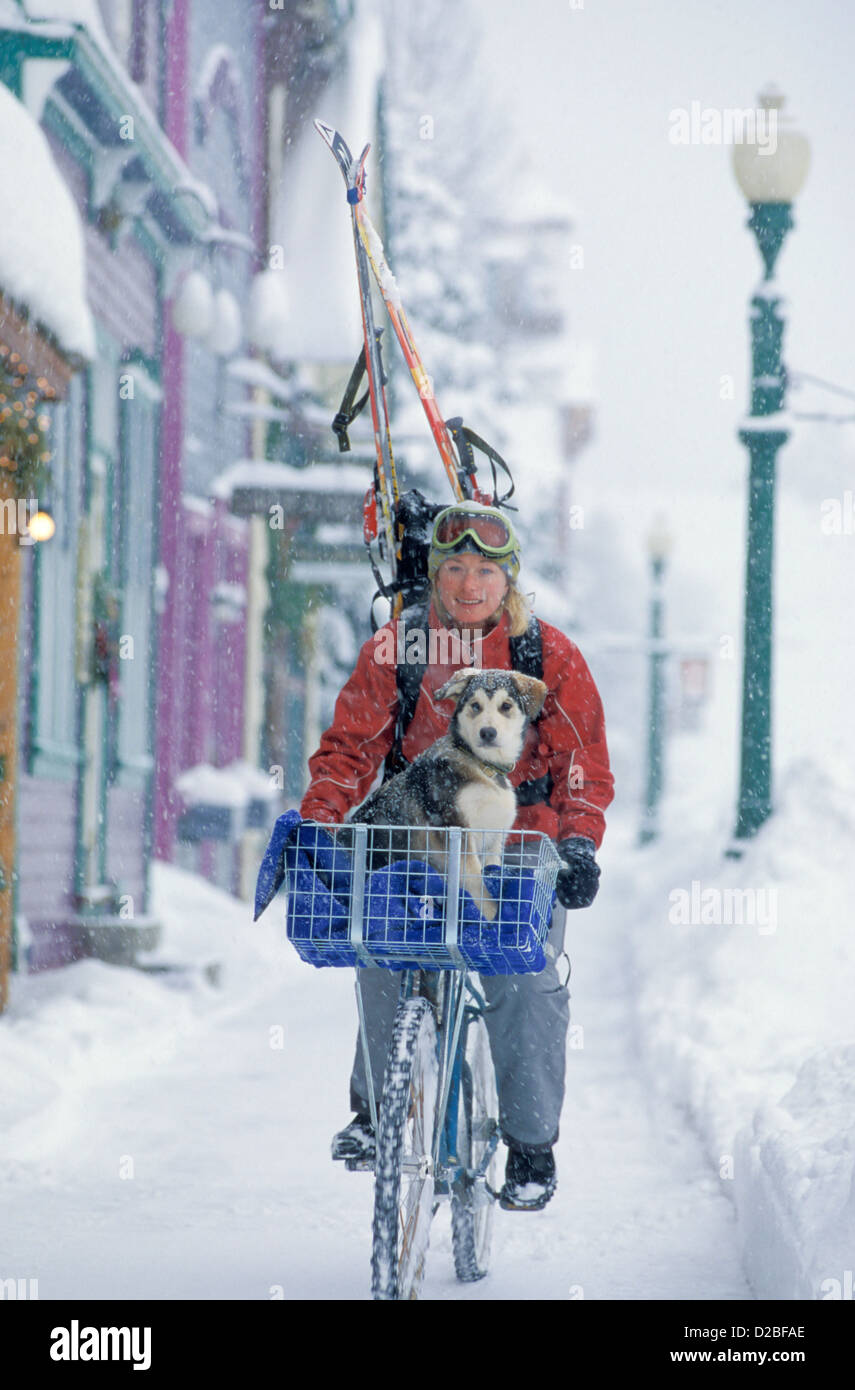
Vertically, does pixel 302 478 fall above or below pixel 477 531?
above

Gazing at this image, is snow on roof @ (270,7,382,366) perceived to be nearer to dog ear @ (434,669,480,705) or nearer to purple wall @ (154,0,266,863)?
purple wall @ (154,0,266,863)

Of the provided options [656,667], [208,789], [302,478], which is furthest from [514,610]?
[656,667]

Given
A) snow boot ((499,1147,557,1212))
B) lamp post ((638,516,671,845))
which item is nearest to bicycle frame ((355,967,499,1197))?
snow boot ((499,1147,557,1212))

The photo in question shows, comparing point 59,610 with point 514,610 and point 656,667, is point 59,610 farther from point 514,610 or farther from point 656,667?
point 656,667

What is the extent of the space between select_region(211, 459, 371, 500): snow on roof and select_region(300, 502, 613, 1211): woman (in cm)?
986

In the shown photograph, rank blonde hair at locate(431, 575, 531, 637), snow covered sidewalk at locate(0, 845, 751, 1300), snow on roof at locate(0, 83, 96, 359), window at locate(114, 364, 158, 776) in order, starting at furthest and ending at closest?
window at locate(114, 364, 158, 776) < snow on roof at locate(0, 83, 96, 359) < snow covered sidewalk at locate(0, 845, 751, 1300) < blonde hair at locate(431, 575, 531, 637)

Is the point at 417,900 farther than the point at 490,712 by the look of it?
No

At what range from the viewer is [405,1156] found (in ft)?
13.5

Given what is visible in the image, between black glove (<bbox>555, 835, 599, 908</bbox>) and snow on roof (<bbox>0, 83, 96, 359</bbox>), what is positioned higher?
snow on roof (<bbox>0, 83, 96, 359</bbox>)

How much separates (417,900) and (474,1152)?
3.78 ft

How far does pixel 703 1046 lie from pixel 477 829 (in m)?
4.19

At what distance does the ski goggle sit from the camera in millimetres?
4543

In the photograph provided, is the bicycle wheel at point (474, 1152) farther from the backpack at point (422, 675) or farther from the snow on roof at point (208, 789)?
the snow on roof at point (208, 789)
